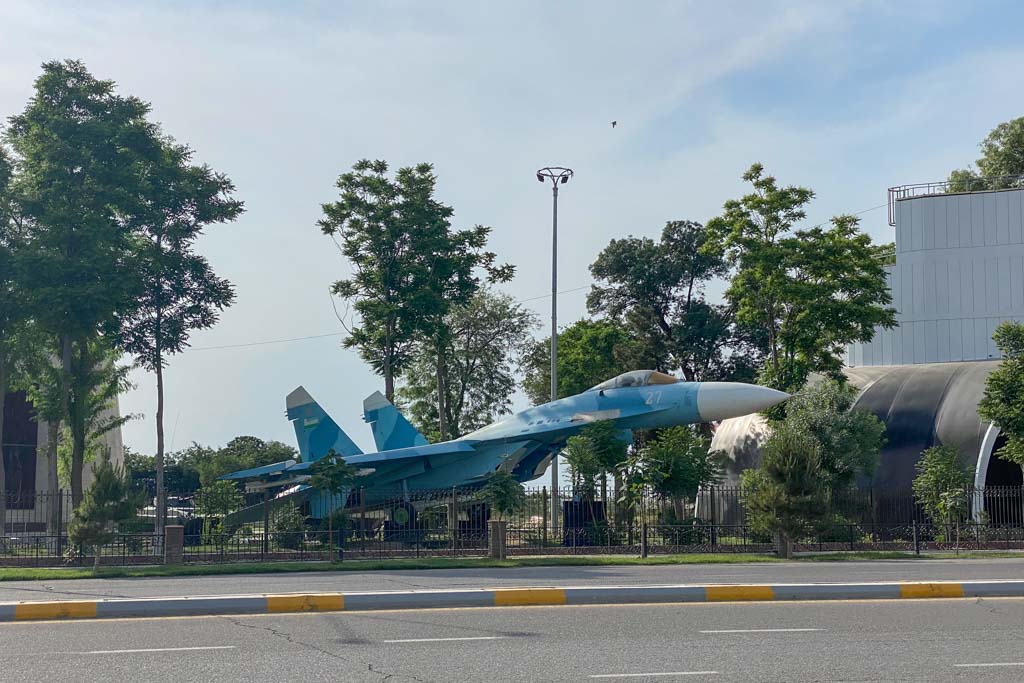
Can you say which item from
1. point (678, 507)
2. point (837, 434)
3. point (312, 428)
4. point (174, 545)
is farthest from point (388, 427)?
point (174, 545)

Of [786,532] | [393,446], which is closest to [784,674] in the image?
[786,532]

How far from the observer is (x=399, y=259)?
139ft

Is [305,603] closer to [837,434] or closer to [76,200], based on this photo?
[837,434]

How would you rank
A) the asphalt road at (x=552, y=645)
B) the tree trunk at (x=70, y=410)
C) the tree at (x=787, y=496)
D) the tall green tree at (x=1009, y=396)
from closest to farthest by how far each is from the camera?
the asphalt road at (x=552, y=645) < the tree at (x=787, y=496) < the tall green tree at (x=1009, y=396) < the tree trunk at (x=70, y=410)

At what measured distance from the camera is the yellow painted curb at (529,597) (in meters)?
14.5

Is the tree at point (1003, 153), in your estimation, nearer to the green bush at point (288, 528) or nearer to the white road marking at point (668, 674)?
the green bush at point (288, 528)

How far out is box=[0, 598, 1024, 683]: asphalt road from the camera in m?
9.26

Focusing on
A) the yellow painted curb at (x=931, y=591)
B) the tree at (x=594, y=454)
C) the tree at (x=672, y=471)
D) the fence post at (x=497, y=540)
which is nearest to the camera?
the yellow painted curb at (x=931, y=591)

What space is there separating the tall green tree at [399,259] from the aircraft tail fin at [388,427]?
213cm

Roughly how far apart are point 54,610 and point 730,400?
2236 centimetres

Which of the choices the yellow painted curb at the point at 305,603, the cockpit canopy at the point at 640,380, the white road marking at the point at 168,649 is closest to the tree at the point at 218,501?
the cockpit canopy at the point at 640,380

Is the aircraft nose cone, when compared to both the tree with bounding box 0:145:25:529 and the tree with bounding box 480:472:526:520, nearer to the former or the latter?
the tree with bounding box 480:472:526:520

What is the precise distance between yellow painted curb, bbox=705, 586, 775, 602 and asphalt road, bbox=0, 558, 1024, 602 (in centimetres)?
173

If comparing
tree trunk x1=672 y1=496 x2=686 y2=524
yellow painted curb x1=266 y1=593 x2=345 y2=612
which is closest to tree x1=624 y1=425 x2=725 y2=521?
tree trunk x1=672 y1=496 x2=686 y2=524
